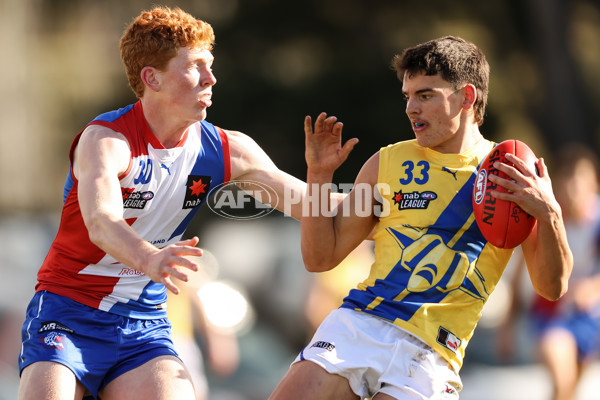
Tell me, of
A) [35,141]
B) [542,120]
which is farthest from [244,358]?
[35,141]

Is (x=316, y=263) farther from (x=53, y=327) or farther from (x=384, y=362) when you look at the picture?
(x=53, y=327)

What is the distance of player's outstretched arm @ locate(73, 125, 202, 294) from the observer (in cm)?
337

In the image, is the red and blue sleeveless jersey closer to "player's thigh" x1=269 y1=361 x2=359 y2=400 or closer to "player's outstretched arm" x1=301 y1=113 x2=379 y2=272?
"player's outstretched arm" x1=301 y1=113 x2=379 y2=272

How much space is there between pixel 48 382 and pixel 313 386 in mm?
1139

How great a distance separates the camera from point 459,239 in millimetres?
4000

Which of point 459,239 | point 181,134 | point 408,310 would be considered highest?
point 181,134

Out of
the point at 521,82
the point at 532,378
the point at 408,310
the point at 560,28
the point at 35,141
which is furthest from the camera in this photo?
the point at 35,141

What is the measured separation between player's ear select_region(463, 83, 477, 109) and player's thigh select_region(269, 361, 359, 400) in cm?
143

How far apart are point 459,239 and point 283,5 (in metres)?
15.6

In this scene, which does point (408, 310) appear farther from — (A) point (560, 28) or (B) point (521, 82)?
(B) point (521, 82)

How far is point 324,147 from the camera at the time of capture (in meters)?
4.17

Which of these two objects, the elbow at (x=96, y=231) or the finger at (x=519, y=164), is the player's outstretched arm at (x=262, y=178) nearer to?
the elbow at (x=96, y=231)

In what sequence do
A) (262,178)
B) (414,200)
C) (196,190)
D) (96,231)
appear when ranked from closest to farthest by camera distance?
(96,231) < (414,200) < (196,190) < (262,178)

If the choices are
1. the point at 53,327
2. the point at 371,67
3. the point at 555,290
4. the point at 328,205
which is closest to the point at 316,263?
the point at 328,205
